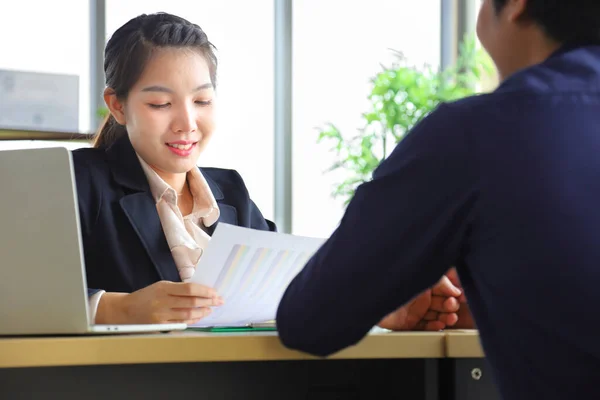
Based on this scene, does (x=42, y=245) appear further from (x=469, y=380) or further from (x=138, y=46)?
(x=138, y=46)

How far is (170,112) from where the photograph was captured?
2016 mm

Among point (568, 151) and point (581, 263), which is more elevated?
point (568, 151)

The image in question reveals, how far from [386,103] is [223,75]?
3.31 feet

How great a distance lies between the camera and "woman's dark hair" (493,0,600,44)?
3.23 feet

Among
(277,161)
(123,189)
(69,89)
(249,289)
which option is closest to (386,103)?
(277,161)

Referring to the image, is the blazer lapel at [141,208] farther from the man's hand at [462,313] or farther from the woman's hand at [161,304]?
the man's hand at [462,313]

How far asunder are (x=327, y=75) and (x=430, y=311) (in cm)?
430

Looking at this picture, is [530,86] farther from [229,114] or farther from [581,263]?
[229,114]

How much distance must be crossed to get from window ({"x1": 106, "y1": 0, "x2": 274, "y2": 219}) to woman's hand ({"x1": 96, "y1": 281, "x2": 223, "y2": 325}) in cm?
372

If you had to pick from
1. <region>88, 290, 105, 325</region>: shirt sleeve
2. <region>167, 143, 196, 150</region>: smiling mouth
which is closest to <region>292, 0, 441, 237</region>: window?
<region>167, 143, 196, 150</region>: smiling mouth

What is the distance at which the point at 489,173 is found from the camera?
35.6 inches

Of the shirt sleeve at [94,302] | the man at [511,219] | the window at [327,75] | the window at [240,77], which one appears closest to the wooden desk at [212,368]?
the man at [511,219]

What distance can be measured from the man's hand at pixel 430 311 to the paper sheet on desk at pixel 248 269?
18cm

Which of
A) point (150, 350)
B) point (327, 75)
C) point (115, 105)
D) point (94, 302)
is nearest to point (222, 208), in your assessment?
point (115, 105)
